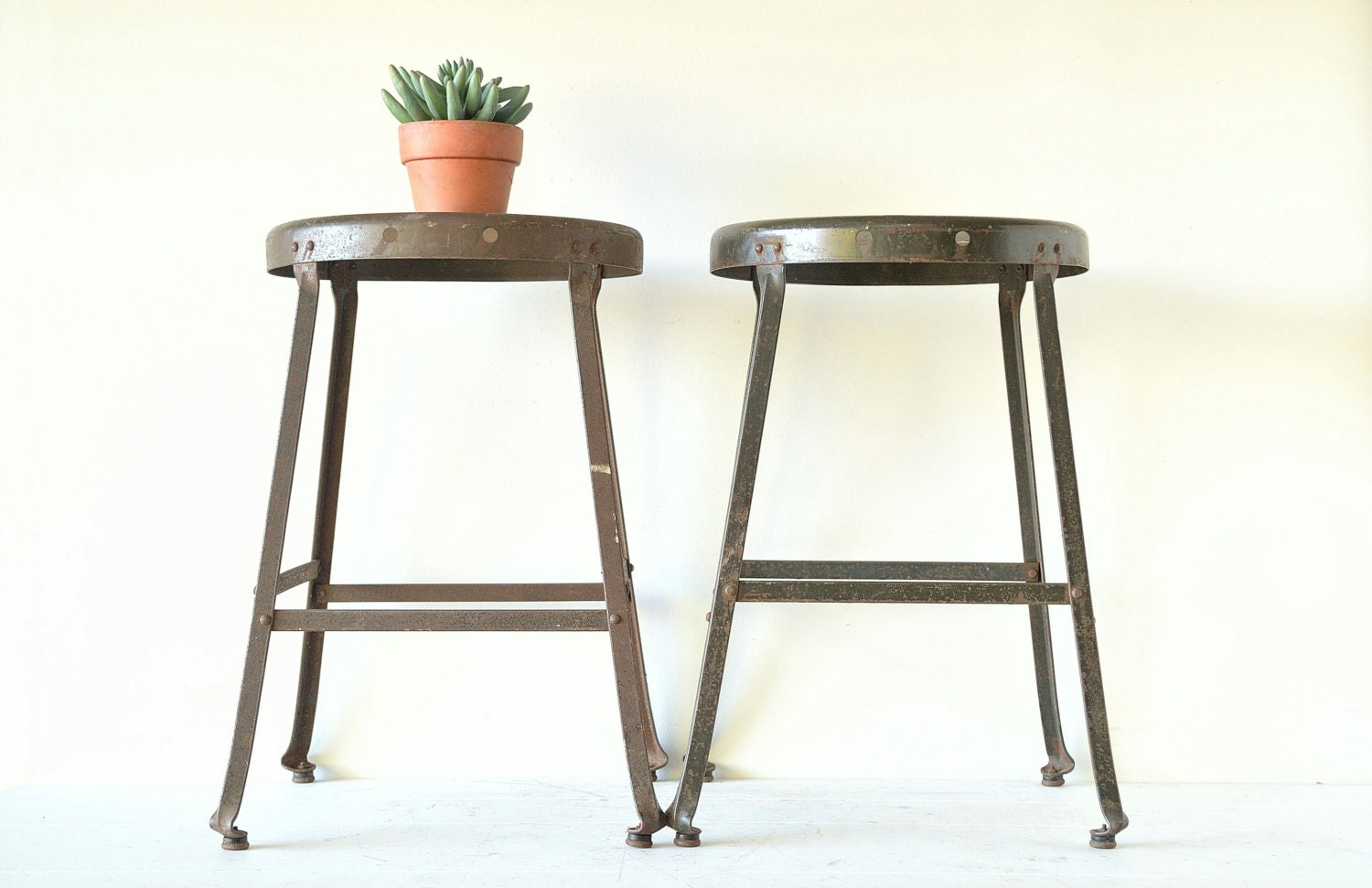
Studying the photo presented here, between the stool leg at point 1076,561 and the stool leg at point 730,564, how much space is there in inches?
13.7

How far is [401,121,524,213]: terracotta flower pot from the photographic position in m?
1.62

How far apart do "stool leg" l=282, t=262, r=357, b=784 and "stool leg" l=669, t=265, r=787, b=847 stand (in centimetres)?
63

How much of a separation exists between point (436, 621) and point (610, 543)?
24 centimetres

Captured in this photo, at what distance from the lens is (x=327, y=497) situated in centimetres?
186

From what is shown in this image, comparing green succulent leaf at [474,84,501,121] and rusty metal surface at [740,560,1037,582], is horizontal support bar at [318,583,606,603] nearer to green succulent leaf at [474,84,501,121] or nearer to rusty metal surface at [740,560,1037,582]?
rusty metal surface at [740,560,1037,582]

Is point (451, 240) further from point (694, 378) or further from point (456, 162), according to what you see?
point (694, 378)

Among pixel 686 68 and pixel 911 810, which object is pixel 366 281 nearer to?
pixel 686 68

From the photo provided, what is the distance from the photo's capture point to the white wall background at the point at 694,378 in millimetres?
1925

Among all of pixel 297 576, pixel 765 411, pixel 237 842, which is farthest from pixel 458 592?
pixel 765 411

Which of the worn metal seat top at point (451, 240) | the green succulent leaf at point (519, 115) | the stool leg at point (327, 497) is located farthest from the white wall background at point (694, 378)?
the worn metal seat top at point (451, 240)

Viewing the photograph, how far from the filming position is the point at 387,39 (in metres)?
1.95

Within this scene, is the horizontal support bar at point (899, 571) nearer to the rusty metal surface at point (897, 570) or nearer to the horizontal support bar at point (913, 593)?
the rusty metal surface at point (897, 570)

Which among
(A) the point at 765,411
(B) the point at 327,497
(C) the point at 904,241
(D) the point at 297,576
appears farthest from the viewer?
(B) the point at 327,497

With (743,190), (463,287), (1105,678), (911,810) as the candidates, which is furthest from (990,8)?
(911,810)
